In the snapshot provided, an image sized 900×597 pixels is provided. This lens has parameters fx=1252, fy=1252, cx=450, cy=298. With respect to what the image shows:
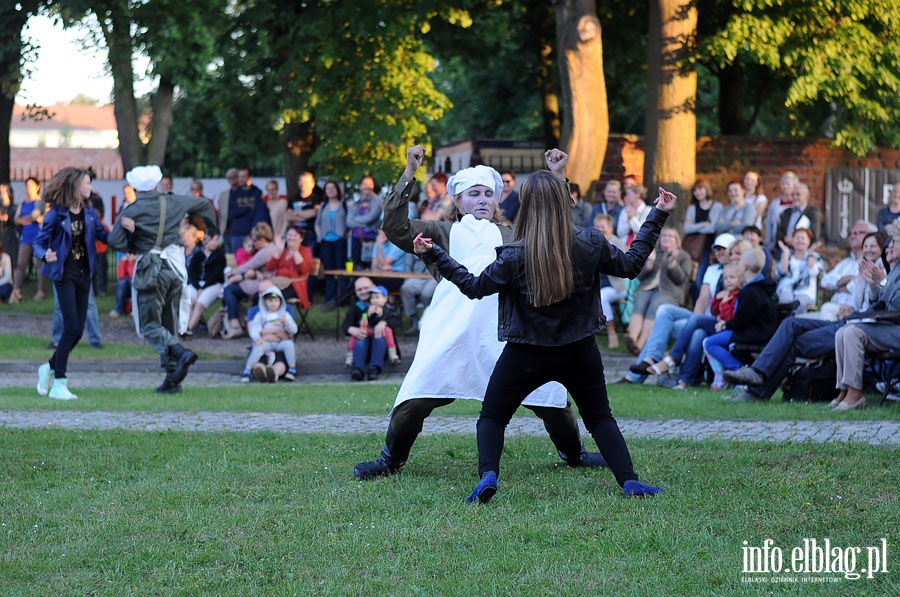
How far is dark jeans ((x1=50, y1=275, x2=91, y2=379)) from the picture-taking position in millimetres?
12094

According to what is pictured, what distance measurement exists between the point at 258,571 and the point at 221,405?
6333mm

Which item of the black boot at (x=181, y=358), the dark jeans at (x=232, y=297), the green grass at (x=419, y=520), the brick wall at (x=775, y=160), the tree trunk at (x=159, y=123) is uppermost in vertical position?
the tree trunk at (x=159, y=123)

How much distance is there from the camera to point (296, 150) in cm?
2411

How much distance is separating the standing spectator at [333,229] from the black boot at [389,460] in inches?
483

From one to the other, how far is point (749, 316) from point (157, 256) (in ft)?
19.3

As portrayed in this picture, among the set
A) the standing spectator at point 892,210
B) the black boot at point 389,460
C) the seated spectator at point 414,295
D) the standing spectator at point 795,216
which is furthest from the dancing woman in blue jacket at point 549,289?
the seated spectator at point 414,295

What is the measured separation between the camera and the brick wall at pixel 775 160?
21.9 m

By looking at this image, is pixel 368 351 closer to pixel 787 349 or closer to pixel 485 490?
pixel 787 349

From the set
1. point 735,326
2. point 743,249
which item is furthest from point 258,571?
point 743,249

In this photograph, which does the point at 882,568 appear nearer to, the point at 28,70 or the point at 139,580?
the point at 139,580

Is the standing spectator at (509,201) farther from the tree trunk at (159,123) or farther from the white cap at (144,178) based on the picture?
the tree trunk at (159,123)

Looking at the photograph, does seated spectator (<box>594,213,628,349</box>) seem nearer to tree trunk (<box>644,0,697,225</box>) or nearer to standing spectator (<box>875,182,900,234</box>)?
tree trunk (<box>644,0,697,225</box>)

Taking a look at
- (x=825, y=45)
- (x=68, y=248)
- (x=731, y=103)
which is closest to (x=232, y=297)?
(x=68, y=248)

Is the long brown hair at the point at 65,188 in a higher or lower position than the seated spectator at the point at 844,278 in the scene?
higher
